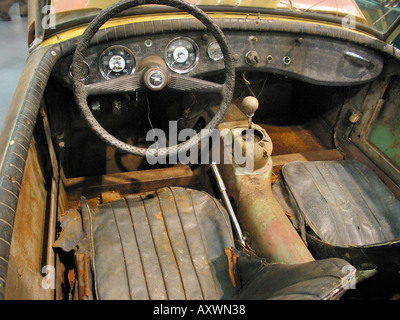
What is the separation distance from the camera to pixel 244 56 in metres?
1.95

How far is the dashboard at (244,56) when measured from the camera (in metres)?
1.69

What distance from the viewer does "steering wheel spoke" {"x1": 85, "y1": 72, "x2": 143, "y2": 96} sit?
59.9 inches

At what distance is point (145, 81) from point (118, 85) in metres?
0.13

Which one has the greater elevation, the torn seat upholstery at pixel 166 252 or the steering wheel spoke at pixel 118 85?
the steering wheel spoke at pixel 118 85

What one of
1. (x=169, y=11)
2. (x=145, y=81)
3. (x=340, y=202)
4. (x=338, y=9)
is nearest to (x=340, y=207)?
(x=340, y=202)

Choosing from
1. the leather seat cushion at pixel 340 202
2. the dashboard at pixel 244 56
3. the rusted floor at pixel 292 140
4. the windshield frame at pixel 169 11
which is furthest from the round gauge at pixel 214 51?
the rusted floor at pixel 292 140

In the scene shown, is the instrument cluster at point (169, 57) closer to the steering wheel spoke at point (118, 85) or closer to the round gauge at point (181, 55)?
the round gauge at point (181, 55)

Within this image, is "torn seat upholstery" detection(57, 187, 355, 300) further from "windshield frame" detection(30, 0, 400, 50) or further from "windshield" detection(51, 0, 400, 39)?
"windshield" detection(51, 0, 400, 39)

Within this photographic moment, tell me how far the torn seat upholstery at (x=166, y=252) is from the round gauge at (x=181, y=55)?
68 centimetres

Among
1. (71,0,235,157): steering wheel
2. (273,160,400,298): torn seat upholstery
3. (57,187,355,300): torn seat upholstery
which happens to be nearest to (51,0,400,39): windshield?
(71,0,235,157): steering wheel

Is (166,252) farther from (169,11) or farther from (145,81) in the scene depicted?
(169,11)

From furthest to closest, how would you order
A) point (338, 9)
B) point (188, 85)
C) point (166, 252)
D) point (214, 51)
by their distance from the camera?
1. point (338, 9)
2. point (214, 51)
3. point (188, 85)
4. point (166, 252)
